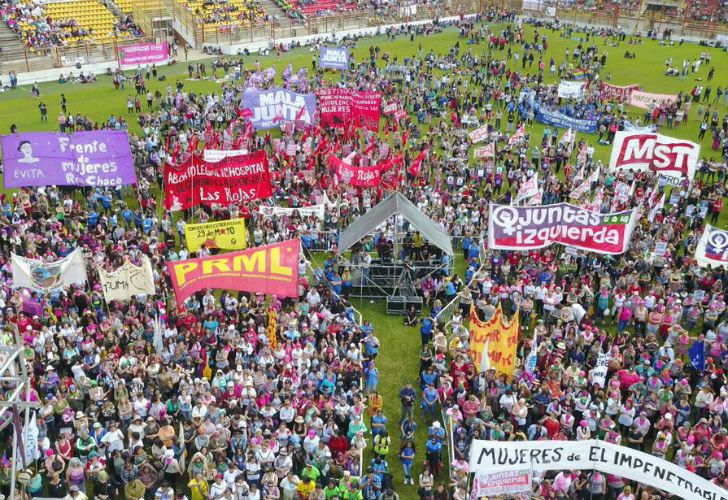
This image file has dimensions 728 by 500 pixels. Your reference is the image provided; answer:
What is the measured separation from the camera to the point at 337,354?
17469 millimetres

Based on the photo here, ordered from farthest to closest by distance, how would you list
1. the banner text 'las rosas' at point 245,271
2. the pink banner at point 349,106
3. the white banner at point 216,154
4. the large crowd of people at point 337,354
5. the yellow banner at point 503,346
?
the pink banner at point 349,106
the white banner at point 216,154
the banner text 'las rosas' at point 245,271
the yellow banner at point 503,346
the large crowd of people at point 337,354

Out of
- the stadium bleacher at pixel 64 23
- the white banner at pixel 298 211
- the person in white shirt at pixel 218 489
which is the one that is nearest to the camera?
the person in white shirt at pixel 218 489

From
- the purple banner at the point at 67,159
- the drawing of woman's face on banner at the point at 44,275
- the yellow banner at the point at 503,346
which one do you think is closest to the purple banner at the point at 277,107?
the purple banner at the point at 67,159

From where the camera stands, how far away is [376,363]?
1950cm

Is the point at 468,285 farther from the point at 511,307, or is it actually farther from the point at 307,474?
the point at 307,474

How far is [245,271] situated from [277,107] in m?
16.8

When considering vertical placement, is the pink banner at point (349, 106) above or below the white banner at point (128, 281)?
above

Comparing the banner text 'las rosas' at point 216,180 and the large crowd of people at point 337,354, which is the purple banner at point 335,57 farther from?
the banner text 'las rosas' at point 216,180

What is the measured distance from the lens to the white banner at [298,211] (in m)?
24.3

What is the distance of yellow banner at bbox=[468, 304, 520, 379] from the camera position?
1667 cm

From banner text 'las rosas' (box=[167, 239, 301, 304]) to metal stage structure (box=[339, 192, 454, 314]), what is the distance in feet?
11.7

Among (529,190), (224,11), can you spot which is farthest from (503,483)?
(224,11)

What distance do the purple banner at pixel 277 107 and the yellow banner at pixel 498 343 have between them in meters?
18.3

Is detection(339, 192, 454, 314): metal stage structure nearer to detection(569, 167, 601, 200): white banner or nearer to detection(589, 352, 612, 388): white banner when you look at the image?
detection(589, 352, 612, 388): white banner
